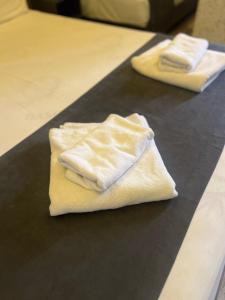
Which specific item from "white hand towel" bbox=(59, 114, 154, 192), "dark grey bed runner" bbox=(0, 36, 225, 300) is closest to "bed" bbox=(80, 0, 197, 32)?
"dark grey bed runner" bbox=(0, 36, 225, 300)

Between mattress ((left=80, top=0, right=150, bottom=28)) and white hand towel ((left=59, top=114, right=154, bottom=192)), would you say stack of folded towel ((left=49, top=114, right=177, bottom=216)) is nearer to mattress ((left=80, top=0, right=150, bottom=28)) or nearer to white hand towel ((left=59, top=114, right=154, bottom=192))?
white hand towel ((left=59, top=114, right=154, bottom=192))

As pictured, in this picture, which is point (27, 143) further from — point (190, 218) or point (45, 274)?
point (190, 218)

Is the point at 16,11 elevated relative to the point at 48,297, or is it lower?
elevated

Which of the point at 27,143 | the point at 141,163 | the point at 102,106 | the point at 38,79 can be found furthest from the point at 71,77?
the point at 141,163

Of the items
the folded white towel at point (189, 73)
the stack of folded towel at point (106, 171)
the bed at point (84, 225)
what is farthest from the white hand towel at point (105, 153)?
the folded white towel at point (189, 73)

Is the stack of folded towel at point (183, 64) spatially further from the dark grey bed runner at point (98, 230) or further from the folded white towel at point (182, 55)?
the dark grey bed runner at point (98, 230)

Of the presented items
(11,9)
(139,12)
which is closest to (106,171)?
(11,9)
